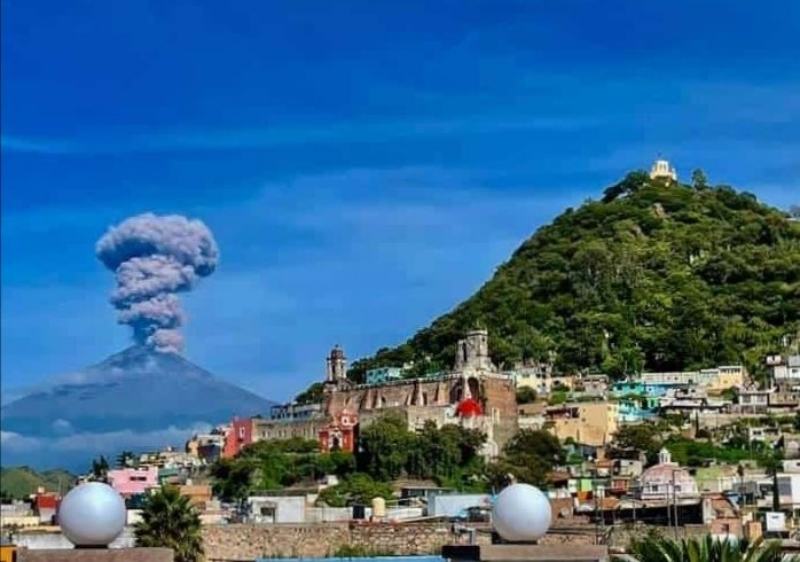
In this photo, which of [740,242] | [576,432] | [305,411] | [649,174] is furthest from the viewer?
[649,174]

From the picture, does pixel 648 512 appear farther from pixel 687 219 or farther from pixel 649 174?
pixel 649 174

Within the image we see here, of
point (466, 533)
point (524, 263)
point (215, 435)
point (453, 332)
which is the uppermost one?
point (524, 263)

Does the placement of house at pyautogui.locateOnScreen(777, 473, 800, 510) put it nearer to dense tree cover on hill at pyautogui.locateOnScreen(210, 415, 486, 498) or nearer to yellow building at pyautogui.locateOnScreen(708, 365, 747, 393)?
dense tree cover on hill at pyautogui.locateOnScreen(210, 415, 486, 498)

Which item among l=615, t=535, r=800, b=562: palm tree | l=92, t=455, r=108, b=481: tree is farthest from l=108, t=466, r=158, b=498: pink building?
l=615, t=535, r=800, b=562: palm tree

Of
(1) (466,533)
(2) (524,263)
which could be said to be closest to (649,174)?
(2) (524,263)

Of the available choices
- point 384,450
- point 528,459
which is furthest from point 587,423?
point 384,450
